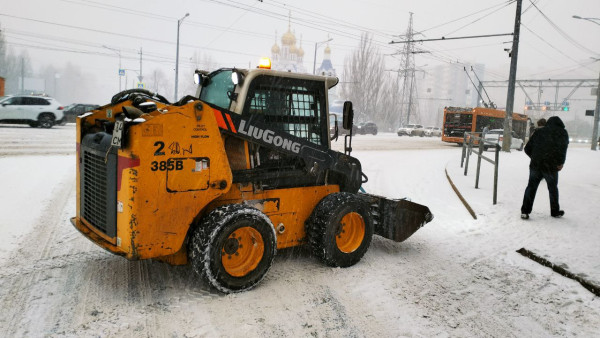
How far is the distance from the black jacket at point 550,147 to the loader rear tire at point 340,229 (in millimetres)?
3742

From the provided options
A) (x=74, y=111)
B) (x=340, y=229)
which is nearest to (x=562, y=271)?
(x=340, y=229)

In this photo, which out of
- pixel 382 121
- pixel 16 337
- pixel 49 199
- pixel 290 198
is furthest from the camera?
pixel 382 121

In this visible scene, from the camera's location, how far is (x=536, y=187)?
735 cm

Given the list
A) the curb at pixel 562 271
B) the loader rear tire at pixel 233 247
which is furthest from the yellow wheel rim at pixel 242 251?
the curb at pixel 562 271

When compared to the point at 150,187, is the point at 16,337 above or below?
below

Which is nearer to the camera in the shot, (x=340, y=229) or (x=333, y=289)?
(x=333, y=289)

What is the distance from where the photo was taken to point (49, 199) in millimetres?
7902

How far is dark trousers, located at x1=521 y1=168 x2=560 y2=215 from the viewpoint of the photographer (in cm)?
720

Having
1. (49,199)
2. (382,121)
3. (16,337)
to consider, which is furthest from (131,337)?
(382,121)

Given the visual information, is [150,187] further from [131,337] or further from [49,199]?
[49,199]

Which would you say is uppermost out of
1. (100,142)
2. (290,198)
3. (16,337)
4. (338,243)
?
(100,142)

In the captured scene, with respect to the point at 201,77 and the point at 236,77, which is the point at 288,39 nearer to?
the point at 201,77

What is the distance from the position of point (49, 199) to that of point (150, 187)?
5.33 meters

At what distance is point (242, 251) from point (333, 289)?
38.9 inches
